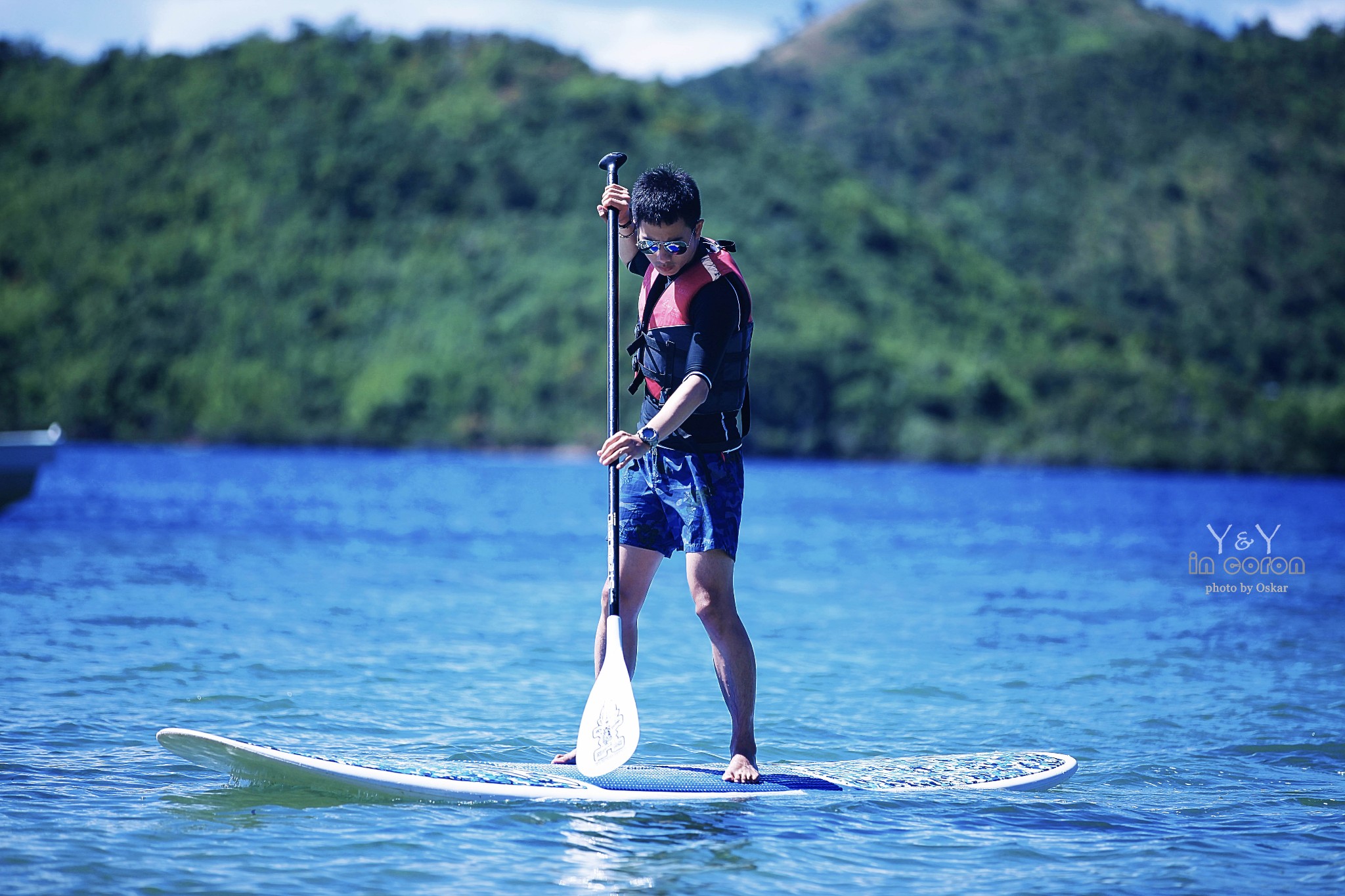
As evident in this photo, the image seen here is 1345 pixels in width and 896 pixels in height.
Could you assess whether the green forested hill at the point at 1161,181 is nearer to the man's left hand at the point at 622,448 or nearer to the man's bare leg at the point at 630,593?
the man's bare leg at the point at 630,593

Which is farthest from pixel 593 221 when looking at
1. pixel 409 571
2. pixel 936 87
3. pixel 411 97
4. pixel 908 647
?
pixel 908 647

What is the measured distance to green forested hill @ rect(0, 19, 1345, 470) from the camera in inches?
3802

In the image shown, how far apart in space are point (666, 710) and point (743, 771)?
2802 mm

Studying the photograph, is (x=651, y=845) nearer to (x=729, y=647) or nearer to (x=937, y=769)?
(x=729, y=647)

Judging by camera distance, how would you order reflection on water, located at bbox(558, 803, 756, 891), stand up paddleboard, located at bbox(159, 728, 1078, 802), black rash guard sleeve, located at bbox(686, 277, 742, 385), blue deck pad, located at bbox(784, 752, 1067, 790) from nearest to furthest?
reflection on water, located at bbox(558, 803, 756, 891) → black rash guard sleeve, located at bbox(686, 277, 742, 385) → stand up paddleboard, located at bbox(159, 728, 1078, 802) → blue deck pad, located at bbox(784, 752, 1067, 790)

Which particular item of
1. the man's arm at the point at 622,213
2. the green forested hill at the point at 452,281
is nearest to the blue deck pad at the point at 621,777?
the man's arm at the point at 622,213

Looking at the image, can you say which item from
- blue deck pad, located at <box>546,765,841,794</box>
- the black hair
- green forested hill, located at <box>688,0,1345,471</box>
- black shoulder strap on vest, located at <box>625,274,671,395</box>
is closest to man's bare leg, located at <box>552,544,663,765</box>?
blue deck pad, located at <box>546,765,841,794</box>

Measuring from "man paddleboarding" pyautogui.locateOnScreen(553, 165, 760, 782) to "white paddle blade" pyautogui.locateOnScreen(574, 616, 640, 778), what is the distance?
9cm

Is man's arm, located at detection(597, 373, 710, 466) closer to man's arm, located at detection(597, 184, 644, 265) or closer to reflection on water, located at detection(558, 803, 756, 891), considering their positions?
man's arm, located at detection(597, 184, 644, 265)

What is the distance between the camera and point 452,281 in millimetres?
110438

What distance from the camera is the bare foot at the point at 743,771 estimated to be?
21.4 ft

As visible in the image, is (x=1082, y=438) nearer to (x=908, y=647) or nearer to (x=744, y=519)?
(x=744, y=519)

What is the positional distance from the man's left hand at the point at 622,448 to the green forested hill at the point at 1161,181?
298 feet

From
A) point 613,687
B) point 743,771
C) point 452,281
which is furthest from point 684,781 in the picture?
point 452,281
